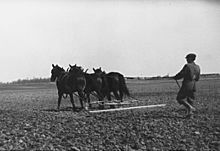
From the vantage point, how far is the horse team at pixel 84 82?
55.7 feet

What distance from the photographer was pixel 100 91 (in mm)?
18062

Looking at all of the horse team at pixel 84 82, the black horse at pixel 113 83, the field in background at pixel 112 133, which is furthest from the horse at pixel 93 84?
the field in background at pixel 112 133

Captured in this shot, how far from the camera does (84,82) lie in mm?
16984

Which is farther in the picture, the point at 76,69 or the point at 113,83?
the point at 113,83

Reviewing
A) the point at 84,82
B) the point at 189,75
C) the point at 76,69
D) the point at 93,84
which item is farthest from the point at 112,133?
the point at 93,84

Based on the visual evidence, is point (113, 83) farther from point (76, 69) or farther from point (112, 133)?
point (112, 133)

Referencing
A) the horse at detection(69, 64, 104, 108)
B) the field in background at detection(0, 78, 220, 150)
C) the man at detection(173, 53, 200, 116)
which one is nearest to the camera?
the field in background at detection(0, 78, 220, 150)

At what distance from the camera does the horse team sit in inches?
669

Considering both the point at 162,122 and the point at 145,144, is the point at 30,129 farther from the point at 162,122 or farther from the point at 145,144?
the point at 162,122

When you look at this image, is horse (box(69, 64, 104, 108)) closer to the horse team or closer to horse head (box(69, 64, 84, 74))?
the horse team

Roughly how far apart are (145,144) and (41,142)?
2.52 meters

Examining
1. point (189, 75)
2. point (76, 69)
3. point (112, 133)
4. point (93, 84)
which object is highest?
point (76, 69)

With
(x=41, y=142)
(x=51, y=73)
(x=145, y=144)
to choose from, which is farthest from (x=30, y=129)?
(x=51, y=73)

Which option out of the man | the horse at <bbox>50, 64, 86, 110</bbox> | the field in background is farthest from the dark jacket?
the horse at <bbox>50, 64, 86, 110</bbox>
